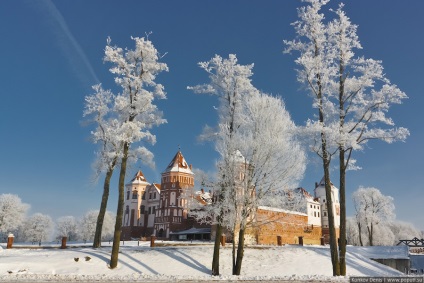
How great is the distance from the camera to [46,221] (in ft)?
305

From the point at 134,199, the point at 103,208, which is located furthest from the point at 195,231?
the point at 103,208

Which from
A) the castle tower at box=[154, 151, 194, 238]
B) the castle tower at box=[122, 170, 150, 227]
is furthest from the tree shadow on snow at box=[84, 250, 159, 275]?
the castle tower at box=[122, 170, 150, 227]

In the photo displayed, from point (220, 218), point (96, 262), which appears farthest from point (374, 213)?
point (96, 262)

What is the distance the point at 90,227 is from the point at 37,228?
46.2ft

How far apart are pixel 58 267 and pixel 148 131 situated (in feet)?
30.6

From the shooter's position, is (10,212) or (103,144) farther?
(10,212)

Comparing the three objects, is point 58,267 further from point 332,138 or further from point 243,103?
point 332,138

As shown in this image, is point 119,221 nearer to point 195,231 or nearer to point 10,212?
point 195,231

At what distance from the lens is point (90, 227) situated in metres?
87.1

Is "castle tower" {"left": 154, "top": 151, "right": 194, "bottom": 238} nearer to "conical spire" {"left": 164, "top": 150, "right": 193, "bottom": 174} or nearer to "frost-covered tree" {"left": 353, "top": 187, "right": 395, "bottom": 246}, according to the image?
"conical spire" {"left": 164, "top": 150, "right": 193, "bottom": 174}

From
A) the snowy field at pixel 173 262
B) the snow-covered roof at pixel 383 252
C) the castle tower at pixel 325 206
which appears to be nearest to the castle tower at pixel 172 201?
the castle tower at pixel 325 206

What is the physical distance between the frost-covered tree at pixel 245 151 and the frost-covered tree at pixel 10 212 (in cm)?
6537

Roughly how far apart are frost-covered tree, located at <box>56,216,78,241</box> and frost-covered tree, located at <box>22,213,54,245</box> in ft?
17.7

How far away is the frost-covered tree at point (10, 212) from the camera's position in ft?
234
